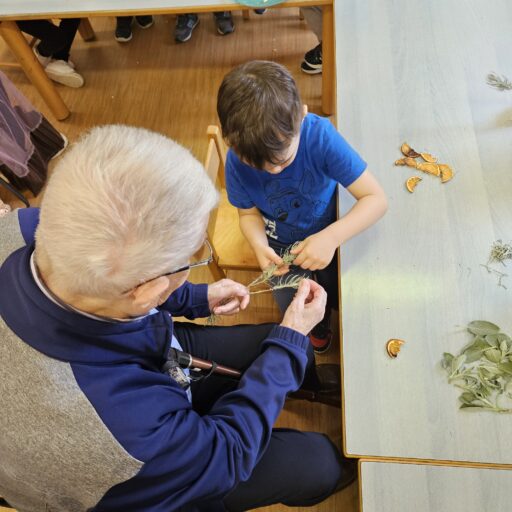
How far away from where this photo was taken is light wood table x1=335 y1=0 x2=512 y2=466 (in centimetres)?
100

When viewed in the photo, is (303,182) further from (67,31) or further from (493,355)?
(67,31)

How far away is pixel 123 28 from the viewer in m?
3.01

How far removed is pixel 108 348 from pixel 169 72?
97.9 inches

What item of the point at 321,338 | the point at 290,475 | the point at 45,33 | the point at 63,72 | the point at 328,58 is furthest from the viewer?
the point at 63,72

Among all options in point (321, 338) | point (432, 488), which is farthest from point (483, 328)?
point (321, 338)

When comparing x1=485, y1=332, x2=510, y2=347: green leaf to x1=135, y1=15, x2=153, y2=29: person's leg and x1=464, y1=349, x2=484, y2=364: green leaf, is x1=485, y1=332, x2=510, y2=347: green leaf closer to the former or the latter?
x1=464, y1=349, x2=484, y2=364: green leaf

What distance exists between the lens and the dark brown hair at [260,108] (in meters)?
1.06

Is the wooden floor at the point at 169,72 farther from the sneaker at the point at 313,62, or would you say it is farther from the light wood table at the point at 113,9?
the light wood table at the point at 113,9

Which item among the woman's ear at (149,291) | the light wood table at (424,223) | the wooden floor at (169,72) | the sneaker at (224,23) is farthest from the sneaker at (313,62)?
the woman's ear at (149,291)

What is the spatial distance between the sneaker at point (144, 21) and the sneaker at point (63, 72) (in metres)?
0.60

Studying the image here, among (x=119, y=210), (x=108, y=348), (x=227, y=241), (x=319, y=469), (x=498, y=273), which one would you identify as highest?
(x=119, y=210)

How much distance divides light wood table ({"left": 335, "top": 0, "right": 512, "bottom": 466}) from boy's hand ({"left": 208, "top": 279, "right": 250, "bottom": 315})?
0.34m

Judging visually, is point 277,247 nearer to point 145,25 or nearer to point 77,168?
point 77,168

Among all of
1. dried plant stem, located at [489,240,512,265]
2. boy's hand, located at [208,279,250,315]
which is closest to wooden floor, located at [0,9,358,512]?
boy's hand, located at [208,279,250,315]
